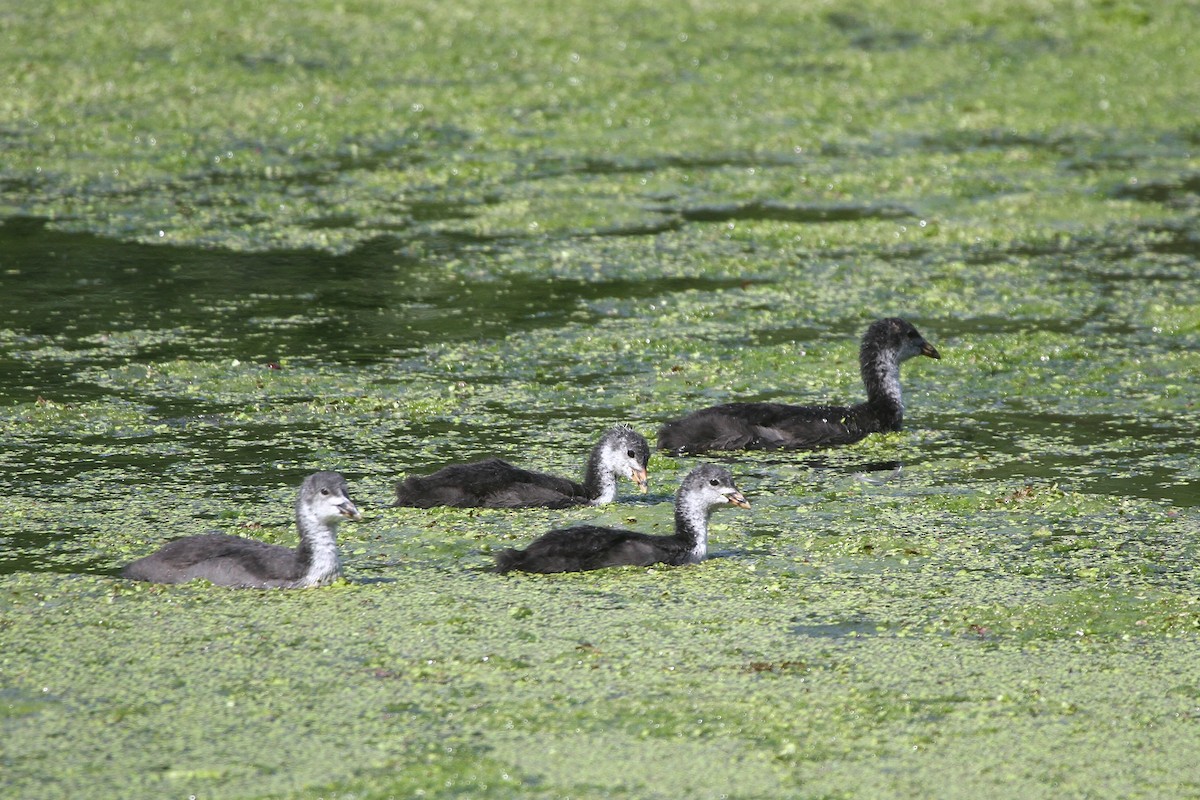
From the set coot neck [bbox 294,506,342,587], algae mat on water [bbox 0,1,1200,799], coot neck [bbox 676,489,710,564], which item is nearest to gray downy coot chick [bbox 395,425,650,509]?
algae mat on water [bbox 0,1,1200,799]

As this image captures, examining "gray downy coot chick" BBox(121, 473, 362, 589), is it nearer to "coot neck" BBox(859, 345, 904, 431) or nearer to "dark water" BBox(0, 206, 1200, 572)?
"dark water" BBox(0, 206, 1200, 572)

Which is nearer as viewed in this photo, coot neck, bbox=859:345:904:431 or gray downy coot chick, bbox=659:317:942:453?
gray downy coot chick, bbox=659:317:942:453

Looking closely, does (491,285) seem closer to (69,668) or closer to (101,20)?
(69,668)

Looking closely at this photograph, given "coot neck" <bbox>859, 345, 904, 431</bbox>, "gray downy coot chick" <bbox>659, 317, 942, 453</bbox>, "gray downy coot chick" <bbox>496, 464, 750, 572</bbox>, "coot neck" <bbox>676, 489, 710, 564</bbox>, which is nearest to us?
"gray downy coot chick" <bbox>496, 464, 750, 572</bbox>

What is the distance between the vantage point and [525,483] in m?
8.88

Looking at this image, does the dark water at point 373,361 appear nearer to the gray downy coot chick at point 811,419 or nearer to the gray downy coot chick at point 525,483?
the gray downy coot chick at point 811,419

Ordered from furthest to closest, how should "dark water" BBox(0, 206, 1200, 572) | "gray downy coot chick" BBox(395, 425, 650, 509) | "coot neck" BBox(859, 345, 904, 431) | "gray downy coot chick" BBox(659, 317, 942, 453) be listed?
1. "coot neck" BBox(859, 345, 904, 431)
2. "gray downy coot chick" BBox(659, 317, 942, 453)
3. "dark water" BBox(0, 206, 1200, 572)
4. "gray downy coot chick" BBox(395, 425, 650, 509)

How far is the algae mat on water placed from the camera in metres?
6.36

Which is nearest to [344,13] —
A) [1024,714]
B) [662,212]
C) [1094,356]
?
[662,212]

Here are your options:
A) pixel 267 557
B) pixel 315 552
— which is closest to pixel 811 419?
pixel 315 552

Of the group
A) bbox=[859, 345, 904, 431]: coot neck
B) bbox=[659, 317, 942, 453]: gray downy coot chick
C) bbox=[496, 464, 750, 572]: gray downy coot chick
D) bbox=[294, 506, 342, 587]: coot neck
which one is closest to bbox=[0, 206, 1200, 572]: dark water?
bbox=[659, 317, 942, 453]: gray downy coot chick

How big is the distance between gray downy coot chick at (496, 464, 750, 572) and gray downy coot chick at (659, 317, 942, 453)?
Result: 1.50 metres

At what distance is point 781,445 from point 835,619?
2.87 metres

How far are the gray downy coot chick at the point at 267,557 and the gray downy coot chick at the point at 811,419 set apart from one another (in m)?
2.81
